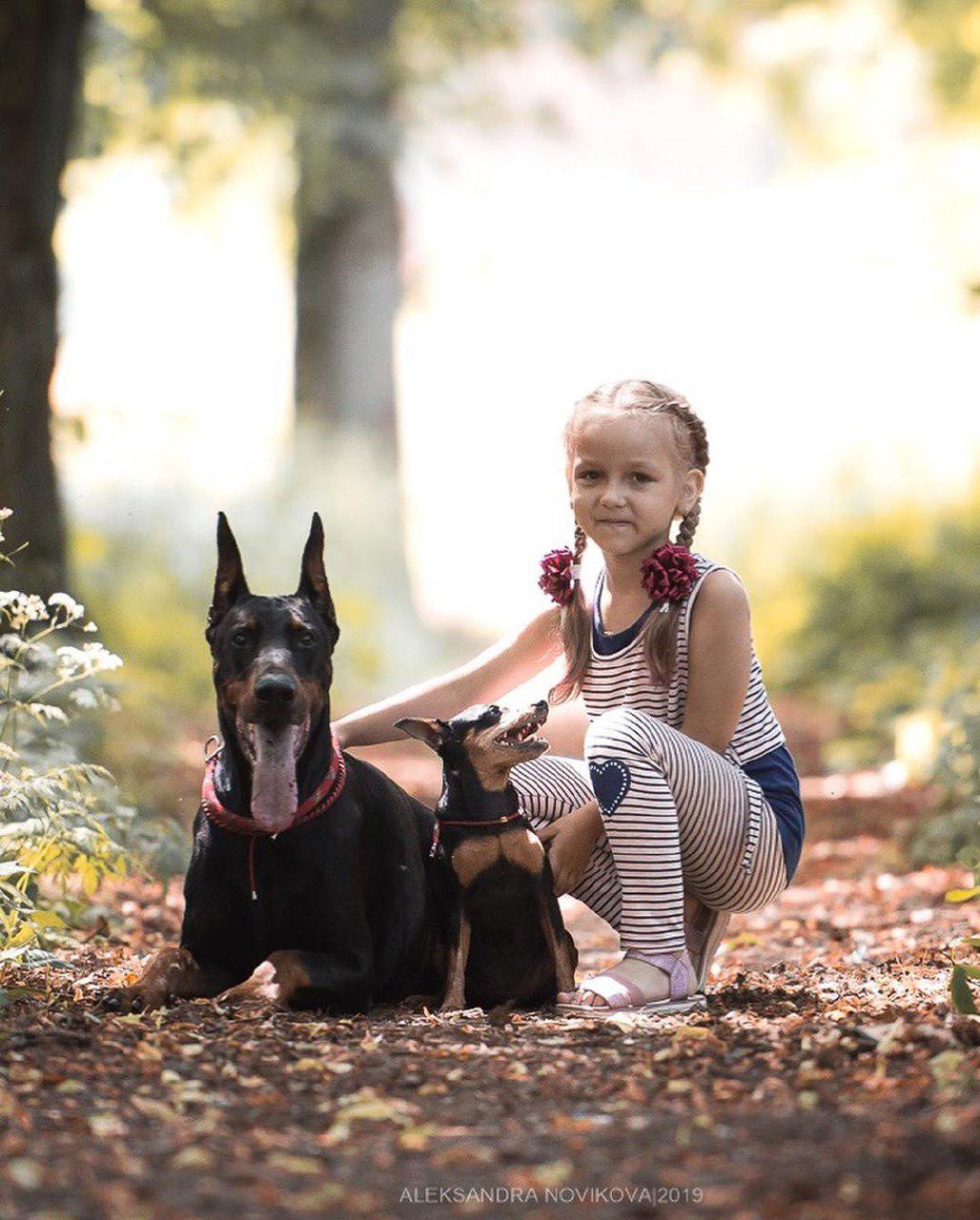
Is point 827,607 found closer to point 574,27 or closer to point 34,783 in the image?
point 574,27

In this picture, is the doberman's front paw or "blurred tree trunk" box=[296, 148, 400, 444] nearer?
the doberman's front paw

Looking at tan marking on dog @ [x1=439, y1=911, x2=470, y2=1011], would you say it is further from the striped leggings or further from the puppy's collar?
the striped leggings

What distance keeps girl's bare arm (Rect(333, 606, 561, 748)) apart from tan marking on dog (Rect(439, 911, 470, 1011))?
2.27ft

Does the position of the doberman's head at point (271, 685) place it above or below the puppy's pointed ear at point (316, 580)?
below

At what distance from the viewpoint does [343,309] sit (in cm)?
1812

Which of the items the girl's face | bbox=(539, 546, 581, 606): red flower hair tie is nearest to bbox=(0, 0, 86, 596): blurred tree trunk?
bbox=(539, 546, 581, 606): red flower hair tie

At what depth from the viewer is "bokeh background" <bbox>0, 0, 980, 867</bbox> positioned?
888 centimetres

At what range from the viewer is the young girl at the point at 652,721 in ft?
14.7

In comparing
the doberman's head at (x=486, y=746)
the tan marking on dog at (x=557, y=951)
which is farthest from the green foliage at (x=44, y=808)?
the tan marking on dog at (x=557, y=951)

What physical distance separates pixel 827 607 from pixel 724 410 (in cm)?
739

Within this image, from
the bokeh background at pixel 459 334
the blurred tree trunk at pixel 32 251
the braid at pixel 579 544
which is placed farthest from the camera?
the bokeh background at pixel 459 334

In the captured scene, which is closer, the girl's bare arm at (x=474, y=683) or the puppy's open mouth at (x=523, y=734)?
the puppy's open mouth at (x=523, y=734)

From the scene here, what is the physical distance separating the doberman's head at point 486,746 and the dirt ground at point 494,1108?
59 centimetres

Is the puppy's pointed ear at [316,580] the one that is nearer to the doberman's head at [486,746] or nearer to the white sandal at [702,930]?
the doberman's head at [486,746]
